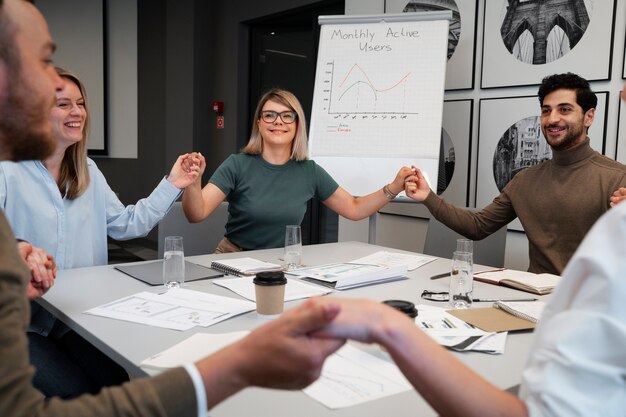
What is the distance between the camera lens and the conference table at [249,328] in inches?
35.6

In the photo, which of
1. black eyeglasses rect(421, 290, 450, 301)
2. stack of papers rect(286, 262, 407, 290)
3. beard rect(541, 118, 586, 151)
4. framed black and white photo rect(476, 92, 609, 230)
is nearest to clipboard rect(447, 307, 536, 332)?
black eyeglasses rect(421, 290, 450, 301)

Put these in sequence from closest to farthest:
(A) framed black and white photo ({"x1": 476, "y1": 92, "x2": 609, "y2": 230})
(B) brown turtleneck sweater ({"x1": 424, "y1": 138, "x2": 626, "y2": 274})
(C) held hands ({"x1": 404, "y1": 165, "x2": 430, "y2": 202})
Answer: (B) brown turtleneck sweater ({"x1": 424, "y1": 138, "x2": 626, "y2": 274}), (C) held hands ({"x1": 404, "y1": 165, "x2": 430, "y2": 202}), (A) framed black and white photo ({"x1": 476, "y1": 92, "x2": 609, "y2": 230})

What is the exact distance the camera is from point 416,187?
8.82ft

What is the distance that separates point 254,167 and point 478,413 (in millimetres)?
2139

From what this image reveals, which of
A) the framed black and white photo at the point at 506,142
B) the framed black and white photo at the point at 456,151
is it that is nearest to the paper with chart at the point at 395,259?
the framed black and white photo at the point at 506,142

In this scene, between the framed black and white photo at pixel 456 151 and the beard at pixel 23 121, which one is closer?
the beard at pixel 23 121

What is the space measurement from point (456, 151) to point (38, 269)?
2857mm

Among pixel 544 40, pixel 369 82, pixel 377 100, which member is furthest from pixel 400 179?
pixel 544 40

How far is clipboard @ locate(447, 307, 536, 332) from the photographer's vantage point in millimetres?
1324

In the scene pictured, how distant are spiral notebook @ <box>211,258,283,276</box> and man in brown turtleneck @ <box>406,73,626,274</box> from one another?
3.30ft

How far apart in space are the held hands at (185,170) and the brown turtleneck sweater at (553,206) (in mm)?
1199

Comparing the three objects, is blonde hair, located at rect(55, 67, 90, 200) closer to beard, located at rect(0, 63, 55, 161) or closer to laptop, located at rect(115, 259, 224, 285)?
laptop, located at rect(115, 259, 224, 285)

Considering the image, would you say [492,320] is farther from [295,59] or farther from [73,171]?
[295,59]

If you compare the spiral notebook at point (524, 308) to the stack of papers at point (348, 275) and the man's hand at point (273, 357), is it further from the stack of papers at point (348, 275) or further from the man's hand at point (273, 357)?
the man's hand at point (273, 357)
